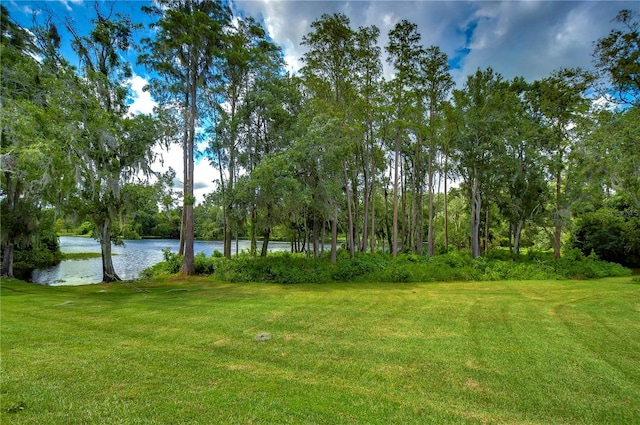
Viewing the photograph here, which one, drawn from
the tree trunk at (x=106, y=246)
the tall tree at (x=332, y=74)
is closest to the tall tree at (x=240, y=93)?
the tall tree at (x=332, y=74)

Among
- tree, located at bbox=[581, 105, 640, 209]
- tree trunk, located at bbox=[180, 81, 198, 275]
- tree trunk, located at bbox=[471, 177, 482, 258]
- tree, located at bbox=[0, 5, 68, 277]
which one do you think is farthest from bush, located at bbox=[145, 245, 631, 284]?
tree, located at bbox=[0, 5, 68, 277]

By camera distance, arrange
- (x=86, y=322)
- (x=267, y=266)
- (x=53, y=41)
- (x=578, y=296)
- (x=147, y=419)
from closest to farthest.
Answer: (x=147, y=419) < (x=86, y=322) < (x=578, y=296) < (x=53, y=41) < (x=267, y=266)

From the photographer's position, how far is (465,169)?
59.0 feet

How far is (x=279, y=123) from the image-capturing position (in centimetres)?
1477

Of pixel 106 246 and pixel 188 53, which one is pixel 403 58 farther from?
pixel 106 246

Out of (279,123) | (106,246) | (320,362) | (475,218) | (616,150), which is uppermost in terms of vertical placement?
(279,123)

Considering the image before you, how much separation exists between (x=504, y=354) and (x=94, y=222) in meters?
→ 14.6

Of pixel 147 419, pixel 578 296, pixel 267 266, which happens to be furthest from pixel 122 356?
pixel 578 296

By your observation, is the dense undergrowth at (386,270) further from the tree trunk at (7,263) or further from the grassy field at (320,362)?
the tree trunk at (7,263)

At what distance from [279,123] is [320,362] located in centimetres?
1235

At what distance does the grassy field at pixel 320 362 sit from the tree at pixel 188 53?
7.32m

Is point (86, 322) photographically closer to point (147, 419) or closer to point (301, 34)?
point (147, 419)

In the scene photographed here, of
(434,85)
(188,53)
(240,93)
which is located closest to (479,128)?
(434,85)

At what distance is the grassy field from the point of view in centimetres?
321
